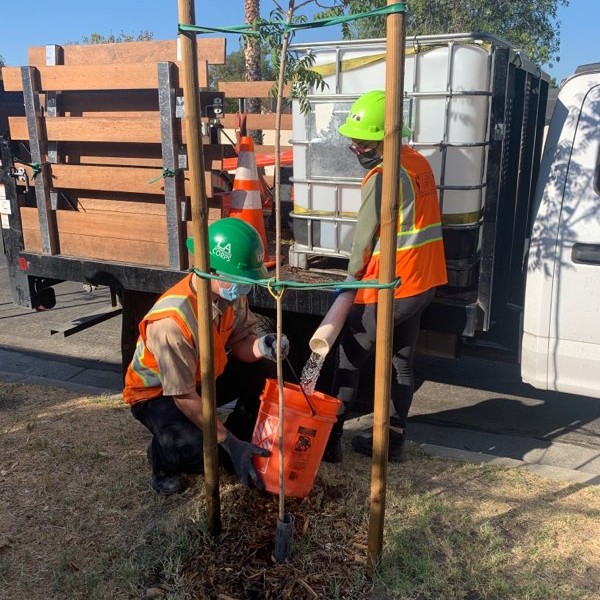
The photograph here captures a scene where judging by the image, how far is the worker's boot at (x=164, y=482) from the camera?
122 inches

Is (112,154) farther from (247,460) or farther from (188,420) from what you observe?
(247,460)

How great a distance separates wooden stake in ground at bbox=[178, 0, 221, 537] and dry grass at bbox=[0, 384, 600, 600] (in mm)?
261

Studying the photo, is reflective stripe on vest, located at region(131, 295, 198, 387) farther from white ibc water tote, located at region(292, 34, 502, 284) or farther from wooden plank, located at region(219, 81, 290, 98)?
wooden plank, located at region(219, 81, 290, 98)

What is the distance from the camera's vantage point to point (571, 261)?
3246 millimetres

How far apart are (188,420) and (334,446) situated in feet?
2.67

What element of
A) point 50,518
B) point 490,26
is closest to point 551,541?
point 50,518

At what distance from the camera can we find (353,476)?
3.27 meters

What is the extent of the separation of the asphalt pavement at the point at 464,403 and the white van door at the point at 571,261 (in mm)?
577

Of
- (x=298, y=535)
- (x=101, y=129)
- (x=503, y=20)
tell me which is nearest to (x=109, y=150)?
(x=101, y=129)

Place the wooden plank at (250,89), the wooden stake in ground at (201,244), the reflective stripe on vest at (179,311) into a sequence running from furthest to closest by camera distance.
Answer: the wooden plank at (250,89)
the reflective stripe on vest at (179,311)
the wooden stake in ground at (201,244)

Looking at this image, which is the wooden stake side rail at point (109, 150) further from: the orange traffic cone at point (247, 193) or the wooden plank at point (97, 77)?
the orange traffic cone at point (247, 193)

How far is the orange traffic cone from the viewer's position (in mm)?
4008

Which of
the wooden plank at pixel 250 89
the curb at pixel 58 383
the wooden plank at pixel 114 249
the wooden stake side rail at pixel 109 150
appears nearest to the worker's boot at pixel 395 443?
the wooden stake side rail at pixel 109 150

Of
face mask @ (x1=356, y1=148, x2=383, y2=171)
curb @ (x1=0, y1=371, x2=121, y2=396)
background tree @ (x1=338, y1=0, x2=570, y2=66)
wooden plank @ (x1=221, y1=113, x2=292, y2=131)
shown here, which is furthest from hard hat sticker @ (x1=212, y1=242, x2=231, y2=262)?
background tree @ (x1=338, y1=0, x2=570, y2=66)
